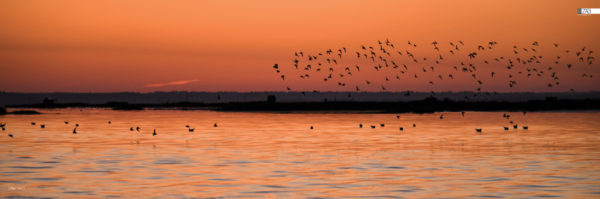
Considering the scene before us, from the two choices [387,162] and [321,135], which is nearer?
[387,162]

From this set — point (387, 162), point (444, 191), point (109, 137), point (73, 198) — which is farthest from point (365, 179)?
point (109, 137)

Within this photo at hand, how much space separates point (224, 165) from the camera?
34.1 meters

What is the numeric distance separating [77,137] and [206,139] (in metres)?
9.38

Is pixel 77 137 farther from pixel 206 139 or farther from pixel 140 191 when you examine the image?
pixel 140 191

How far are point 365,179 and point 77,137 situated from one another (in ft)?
105

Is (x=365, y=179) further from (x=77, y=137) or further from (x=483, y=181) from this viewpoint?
(x=77, y=137)

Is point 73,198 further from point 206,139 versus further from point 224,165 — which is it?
point 206,139

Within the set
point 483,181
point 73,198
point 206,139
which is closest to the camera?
point 73,198

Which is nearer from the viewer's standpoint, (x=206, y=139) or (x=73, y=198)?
(x=73, y=198)

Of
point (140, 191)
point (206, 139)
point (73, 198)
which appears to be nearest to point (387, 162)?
point (140, 191)

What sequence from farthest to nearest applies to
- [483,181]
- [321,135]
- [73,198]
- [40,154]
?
[321,135]
[40,154]
[483,181]
[73,198]

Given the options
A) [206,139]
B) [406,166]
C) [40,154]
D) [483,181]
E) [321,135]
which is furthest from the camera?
[321,135]

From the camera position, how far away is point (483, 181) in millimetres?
28031

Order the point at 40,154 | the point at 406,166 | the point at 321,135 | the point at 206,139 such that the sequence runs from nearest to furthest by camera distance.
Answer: the point at 406,166 → the point at 40,154 → the point at 206,139 → the point at 321,135
